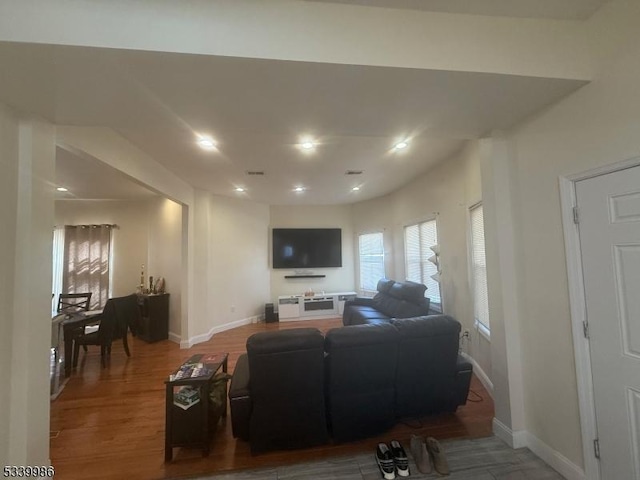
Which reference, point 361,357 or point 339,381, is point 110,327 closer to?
point 339,381

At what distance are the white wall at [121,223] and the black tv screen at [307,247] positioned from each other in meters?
2.82

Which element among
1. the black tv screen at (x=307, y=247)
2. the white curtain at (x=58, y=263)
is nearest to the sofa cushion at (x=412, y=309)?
the black tv screen at (x=307, y=247)

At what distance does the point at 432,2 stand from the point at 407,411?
2906 millimetres

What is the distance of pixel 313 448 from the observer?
210 cm

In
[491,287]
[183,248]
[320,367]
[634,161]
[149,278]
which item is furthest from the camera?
[149,278]

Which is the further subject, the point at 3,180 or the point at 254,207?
the point at 254,207

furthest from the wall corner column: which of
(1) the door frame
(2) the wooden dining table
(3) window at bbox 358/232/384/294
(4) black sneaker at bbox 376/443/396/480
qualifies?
(2) the wooden dining table

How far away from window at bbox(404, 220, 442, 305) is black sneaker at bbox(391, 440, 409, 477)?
8.12ft

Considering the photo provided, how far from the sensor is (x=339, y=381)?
205cm

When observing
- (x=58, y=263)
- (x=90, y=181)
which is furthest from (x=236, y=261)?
(x=58, y=263)

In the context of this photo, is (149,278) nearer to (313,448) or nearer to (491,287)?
(313,448)

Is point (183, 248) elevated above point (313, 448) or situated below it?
above

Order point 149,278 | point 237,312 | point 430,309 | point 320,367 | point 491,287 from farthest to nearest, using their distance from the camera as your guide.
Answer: point 237,312 → point 149,278 → point 430,309 → point 491,287 → point 320,367

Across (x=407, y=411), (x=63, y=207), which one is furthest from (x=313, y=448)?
(x=63, y=207)
